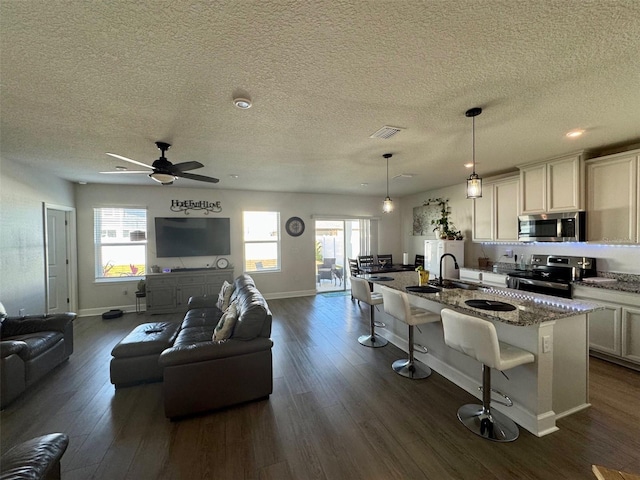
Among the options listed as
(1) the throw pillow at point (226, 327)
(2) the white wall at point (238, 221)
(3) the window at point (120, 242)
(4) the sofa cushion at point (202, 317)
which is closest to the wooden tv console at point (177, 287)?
(2) the white wall at point (238, 221)

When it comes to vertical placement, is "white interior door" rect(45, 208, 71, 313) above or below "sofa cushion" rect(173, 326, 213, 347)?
above

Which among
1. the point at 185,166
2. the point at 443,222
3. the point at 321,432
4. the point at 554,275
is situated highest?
the point at 185,166

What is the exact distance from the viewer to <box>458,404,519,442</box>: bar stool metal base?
195 cm

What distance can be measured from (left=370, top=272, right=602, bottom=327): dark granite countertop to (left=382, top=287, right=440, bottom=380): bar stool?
22cm

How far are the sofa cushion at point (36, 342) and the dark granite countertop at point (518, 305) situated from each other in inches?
153

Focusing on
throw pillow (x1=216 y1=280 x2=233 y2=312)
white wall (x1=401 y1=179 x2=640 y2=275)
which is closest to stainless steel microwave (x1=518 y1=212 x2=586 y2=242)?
white wall (x1=401 y1=179 x2=640 y2=275)

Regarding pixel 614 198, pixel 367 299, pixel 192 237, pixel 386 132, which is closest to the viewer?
pixel 386 132

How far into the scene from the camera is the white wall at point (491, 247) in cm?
338

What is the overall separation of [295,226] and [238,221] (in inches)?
55.1

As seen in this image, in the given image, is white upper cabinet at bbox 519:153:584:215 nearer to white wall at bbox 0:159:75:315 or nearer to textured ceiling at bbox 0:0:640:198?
textured ceiling at bbox 0:0:640:198

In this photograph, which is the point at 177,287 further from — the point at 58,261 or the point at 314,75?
the point at 314,75

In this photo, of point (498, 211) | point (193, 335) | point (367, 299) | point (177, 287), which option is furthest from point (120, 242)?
point (498, 211)

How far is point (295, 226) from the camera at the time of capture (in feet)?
21.6

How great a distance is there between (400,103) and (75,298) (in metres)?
6.54
